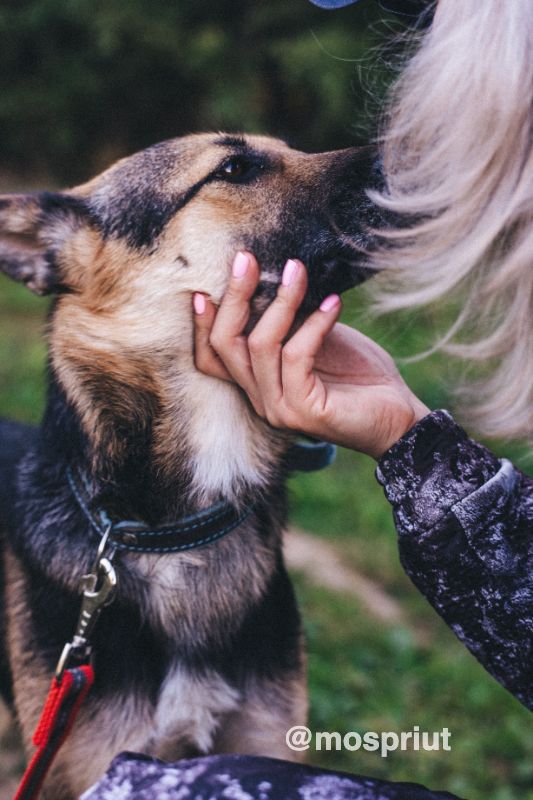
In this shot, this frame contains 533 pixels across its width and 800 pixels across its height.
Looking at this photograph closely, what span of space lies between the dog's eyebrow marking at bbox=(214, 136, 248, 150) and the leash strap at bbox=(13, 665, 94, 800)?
1.36 metres

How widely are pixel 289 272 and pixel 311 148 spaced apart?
2495 millimetres

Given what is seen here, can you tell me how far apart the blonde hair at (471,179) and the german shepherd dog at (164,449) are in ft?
0.61

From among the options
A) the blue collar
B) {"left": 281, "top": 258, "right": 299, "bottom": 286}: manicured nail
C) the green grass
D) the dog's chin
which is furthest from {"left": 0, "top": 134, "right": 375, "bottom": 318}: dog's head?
the blue collar

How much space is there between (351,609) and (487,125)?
254 cm

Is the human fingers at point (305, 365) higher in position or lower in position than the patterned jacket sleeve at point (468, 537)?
higher

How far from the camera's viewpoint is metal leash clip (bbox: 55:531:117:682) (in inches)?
78.5

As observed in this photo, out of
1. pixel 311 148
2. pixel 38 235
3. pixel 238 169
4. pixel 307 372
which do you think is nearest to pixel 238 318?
pixel 307 372

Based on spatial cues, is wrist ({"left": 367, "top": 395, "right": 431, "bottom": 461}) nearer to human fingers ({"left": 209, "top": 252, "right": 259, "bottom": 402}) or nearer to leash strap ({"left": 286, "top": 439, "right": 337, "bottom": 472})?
human fingers ({"left": 209, "top": 252, "right": 259, "bottom": 402})

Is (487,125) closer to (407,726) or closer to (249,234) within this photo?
(249,234)

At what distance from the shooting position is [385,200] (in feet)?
6.58

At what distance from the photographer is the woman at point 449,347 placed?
1756 millimetres

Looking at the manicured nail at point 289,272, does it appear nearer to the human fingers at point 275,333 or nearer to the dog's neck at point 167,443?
the human fingers at point 275,333

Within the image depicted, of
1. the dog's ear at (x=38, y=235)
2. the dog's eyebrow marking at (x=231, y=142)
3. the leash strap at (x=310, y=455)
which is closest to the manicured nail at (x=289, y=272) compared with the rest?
the dog's eyebrow marking at (x=231, y=142)

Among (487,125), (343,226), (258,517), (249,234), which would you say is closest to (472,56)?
(487,125)
